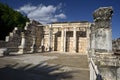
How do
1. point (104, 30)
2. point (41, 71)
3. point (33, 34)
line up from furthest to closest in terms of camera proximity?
point (33, 34) → point (41, 71) → point (104, 30)

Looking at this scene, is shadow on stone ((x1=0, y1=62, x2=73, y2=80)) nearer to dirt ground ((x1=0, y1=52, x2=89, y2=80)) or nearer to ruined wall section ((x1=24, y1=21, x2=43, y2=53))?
dirt ground ((x1=0, y1=52, x2=89, y2=80))

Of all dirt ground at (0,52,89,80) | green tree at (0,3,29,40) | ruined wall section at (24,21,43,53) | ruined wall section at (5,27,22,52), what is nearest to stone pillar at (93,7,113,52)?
dirt ground at (0,52,89,80)

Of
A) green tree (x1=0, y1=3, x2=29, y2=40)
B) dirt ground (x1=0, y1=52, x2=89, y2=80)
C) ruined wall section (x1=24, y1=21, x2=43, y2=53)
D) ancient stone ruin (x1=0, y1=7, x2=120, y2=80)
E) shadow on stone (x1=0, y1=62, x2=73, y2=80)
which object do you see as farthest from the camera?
green tree (x1=0, y1=3, x2=29, y2=40)

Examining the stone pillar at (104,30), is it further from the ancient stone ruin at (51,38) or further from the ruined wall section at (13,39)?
the ruined wall section at (13,39)

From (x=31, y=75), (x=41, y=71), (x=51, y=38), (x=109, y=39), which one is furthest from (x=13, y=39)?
(x=109, y=39)

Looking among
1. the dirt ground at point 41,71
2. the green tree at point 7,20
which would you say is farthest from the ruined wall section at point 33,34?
the dirt ground at point 41,71

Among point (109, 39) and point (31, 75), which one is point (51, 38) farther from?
point (109, 39)

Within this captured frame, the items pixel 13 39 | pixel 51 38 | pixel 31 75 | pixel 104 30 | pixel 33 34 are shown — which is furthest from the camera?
pixel 51 38

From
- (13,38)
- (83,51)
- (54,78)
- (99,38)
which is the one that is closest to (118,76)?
(99,38)

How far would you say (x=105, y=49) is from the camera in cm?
736

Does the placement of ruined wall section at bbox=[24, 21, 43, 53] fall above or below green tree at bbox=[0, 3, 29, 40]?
below

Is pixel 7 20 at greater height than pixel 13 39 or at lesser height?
greater

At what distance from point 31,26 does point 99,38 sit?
77.5 ft

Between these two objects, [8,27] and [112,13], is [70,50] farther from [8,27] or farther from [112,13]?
[112,13]
